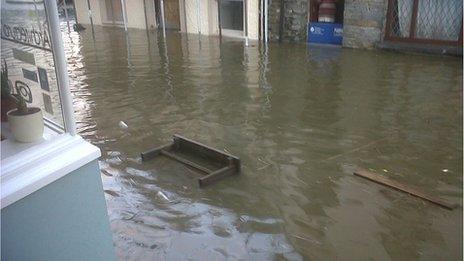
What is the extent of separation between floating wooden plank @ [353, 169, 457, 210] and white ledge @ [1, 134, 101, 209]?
333cm

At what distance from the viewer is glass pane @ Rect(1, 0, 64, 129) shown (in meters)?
2.14

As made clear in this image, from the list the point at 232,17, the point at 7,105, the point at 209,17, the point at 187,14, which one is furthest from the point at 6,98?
the point at 187,14

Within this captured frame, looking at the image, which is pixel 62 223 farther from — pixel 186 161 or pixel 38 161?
pixel 186 161

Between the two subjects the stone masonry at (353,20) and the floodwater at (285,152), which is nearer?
the floodwater at (285,152)

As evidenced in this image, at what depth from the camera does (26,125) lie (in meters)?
2.11

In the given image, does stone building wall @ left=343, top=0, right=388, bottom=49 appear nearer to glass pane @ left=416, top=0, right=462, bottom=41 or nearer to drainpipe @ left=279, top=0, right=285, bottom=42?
glass pane @ left=416, top=0, right=462, bottom=41

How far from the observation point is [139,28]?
58.9ft

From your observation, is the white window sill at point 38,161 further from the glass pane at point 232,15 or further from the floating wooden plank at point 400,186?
the glass pane at point 232,15

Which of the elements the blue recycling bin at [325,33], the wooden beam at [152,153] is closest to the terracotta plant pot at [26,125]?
the wooden beam at [152,153]

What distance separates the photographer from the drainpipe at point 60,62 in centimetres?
A: 208

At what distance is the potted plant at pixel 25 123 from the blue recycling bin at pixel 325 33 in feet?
36.4

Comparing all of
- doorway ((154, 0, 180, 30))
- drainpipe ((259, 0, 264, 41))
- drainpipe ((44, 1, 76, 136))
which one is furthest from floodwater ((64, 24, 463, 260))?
doorway ((154, 0, 180, 30))

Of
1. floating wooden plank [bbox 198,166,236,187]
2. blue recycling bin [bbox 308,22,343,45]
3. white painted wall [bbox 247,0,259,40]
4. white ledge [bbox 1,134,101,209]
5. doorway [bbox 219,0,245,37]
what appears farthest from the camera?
doorway [bbox 219,0,245,37]

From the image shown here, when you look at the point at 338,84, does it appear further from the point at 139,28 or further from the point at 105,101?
the point at 139,28
